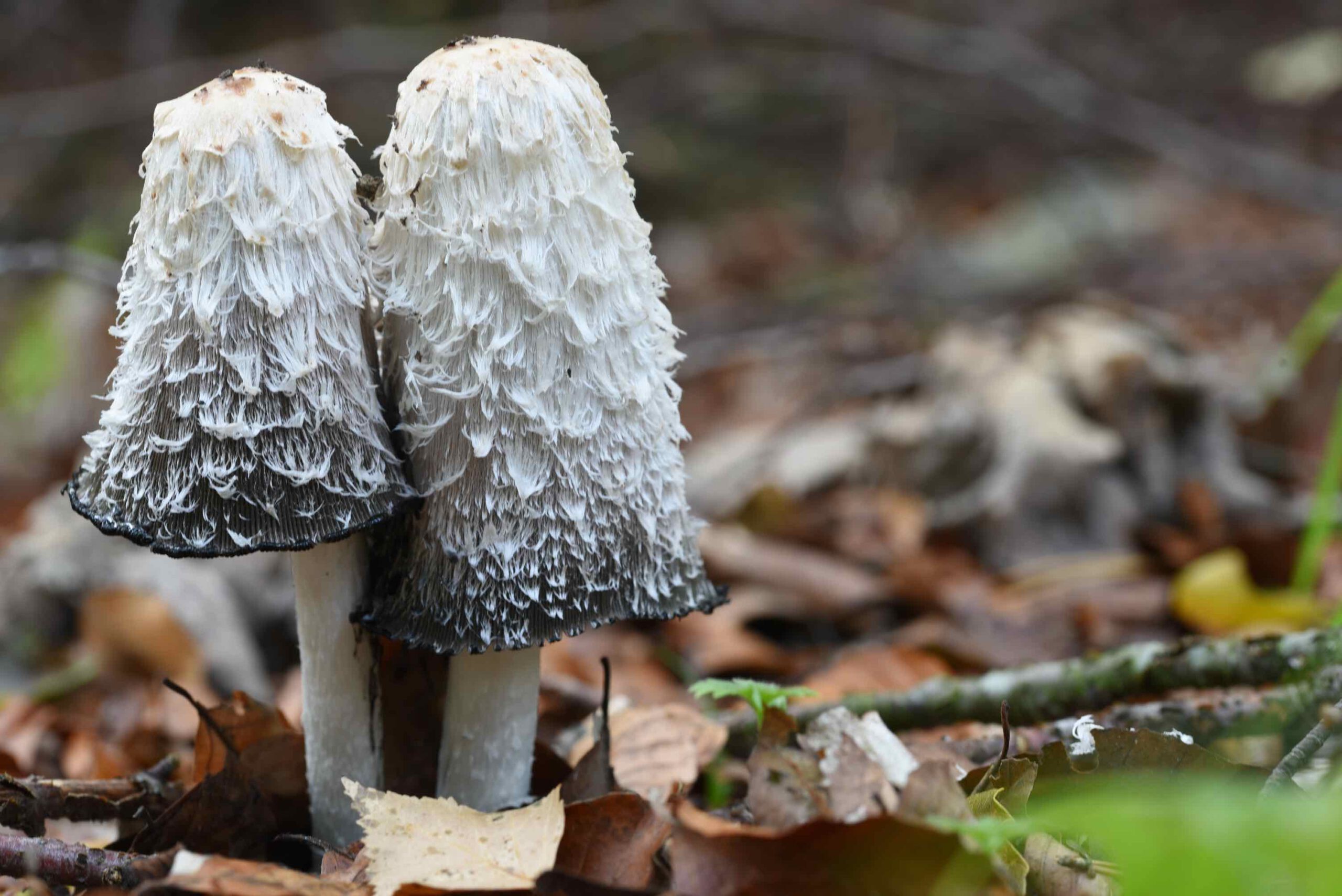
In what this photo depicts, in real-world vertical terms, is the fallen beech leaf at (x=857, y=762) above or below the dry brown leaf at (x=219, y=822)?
above

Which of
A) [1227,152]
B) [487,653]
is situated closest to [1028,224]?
[1227,152]

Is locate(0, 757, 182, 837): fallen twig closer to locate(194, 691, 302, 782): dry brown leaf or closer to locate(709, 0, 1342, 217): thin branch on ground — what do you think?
locate(194, 691, 302, 782): dry brown leaf

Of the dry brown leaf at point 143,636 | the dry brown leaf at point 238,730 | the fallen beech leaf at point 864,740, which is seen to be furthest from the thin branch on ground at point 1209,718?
the dry brown leaf at point 143,636

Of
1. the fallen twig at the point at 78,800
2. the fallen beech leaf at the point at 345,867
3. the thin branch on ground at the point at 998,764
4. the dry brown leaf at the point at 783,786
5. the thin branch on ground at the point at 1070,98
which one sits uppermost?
the thin branch on ground at the point at 1070,98

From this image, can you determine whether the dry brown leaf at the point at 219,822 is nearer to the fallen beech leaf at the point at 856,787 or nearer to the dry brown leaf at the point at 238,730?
the dry brown leaf at the point at 238,730

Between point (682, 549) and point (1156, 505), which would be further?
point (1156, 505)

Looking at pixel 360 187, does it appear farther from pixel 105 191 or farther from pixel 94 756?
pixel 105 191
